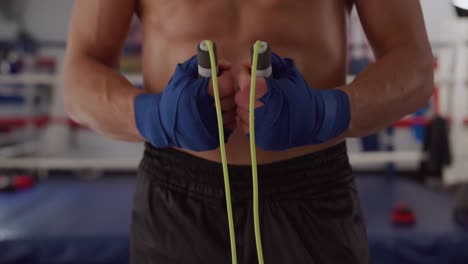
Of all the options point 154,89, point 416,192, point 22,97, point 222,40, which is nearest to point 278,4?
point 222,40

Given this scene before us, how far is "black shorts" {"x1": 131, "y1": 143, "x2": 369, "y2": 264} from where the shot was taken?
0.63 m

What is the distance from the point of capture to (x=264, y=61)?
47 centimetres

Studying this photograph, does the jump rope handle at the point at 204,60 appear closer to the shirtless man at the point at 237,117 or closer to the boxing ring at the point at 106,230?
the shirtless man at the point at 237,117

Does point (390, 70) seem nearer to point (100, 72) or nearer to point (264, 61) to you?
point (264, 61)

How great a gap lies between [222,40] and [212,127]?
0.23 meters

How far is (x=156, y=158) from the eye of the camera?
0.72 metres

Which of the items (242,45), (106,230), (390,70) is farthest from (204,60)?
(106,230)

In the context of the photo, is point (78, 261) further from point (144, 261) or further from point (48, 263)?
point (144, 261)

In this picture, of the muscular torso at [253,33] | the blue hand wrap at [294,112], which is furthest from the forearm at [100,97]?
the blue hand wrap at [294,112]

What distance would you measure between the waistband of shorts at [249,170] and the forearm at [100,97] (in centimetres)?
9

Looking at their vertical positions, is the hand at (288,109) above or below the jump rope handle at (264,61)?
below

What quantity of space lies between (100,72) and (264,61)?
32 centimetres

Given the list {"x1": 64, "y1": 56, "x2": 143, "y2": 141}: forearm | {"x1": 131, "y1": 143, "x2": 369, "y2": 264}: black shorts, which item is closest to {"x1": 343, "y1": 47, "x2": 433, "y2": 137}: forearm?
{"x1": 131, "y1": 143, "x2": 369, "y2": 264}: black shorts

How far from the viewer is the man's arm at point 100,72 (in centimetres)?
61
